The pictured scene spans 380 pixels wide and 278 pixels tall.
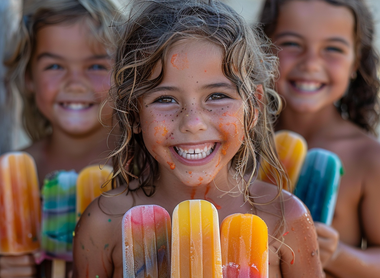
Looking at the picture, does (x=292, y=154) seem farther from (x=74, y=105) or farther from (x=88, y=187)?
(x=74, y=105)

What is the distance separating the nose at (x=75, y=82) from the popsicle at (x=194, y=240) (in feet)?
3.87

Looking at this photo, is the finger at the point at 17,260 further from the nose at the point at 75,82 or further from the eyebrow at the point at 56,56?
the eyebrow at the point at 56,56

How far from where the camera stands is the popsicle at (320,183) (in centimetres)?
203

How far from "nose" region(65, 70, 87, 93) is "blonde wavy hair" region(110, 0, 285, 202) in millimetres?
733

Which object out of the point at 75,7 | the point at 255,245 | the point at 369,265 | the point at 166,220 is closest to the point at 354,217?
the point at 369,265

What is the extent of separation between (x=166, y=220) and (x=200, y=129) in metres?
0.34

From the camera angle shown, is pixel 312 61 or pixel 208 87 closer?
pixel 208 87

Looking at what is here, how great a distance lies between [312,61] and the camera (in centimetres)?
239

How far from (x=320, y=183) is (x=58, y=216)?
4.11 ft

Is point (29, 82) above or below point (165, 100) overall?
below

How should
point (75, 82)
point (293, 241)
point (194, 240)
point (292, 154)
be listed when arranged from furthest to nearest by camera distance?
point (75, 82) → point (292, 154) → point (293, 241) → point (194, 240)

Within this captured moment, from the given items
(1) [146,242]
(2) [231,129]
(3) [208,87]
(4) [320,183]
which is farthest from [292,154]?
(1) [146,242]

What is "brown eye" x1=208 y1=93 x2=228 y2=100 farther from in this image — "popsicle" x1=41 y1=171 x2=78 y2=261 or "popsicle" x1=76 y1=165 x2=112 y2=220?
"popsicle" x1=41 y1=171 x2=78 y2=261

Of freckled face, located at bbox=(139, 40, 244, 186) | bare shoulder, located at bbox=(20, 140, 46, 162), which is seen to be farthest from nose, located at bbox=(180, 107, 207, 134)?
bare shoulder, located at bbox=(20, 140, 46, 162)
